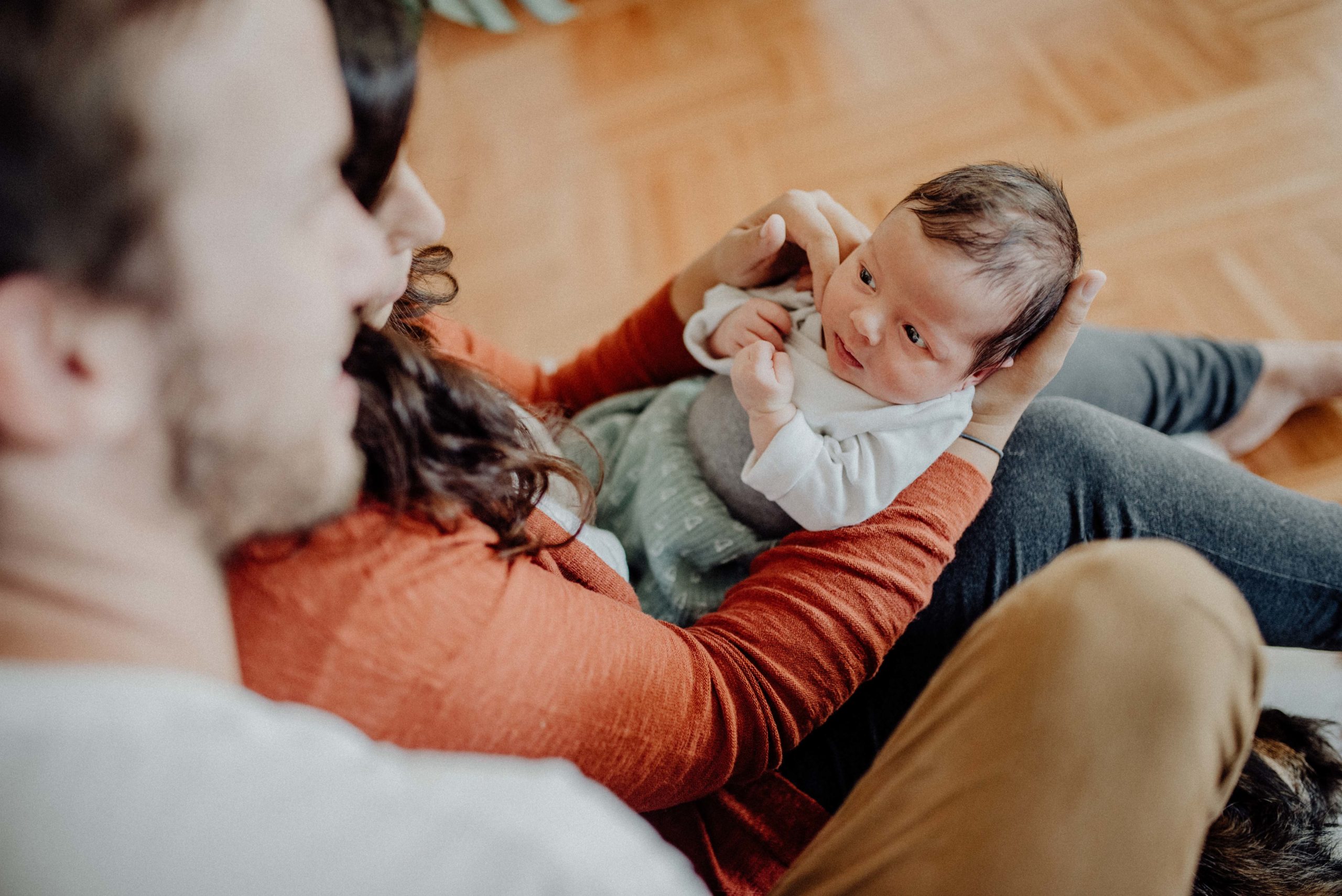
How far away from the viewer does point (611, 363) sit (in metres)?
1.05

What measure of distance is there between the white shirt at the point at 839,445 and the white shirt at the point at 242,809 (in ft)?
1.28

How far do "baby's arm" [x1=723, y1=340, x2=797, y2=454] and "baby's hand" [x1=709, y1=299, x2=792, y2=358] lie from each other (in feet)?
0.15

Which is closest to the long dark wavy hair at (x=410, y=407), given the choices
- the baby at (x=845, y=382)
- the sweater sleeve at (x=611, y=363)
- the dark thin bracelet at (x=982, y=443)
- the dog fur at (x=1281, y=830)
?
the baby at (x=845, y=382)

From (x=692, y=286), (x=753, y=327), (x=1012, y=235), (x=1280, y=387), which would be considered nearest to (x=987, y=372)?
(x=1012, y=235)

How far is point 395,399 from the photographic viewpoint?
583mm

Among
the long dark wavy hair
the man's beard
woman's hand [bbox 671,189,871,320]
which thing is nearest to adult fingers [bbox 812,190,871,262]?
woman's hand [bbox 671,189,871,320]

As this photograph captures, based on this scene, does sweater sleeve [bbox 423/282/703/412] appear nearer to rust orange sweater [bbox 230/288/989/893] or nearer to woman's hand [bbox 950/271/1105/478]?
rust orange sweater [bbox 230/288/989/893]

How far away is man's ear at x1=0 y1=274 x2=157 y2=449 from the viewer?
0.38m

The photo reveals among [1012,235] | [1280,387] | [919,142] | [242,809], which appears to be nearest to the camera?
[242,809]

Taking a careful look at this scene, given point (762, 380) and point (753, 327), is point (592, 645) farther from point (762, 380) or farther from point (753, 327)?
point (753, 327)

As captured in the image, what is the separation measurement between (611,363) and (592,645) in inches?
21.2

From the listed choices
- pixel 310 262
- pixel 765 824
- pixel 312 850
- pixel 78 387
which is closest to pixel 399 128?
pixel 310 262

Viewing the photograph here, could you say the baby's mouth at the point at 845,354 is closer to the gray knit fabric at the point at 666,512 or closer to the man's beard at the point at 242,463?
the gray knit fabric at the point at 666,512

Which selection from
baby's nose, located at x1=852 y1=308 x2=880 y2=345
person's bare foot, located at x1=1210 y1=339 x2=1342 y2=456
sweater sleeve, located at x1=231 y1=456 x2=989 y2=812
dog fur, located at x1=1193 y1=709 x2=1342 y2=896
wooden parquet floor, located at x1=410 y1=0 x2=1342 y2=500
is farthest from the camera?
wooden parquet floor, located at x1=410 y1=0 x2=1342 y2=500
